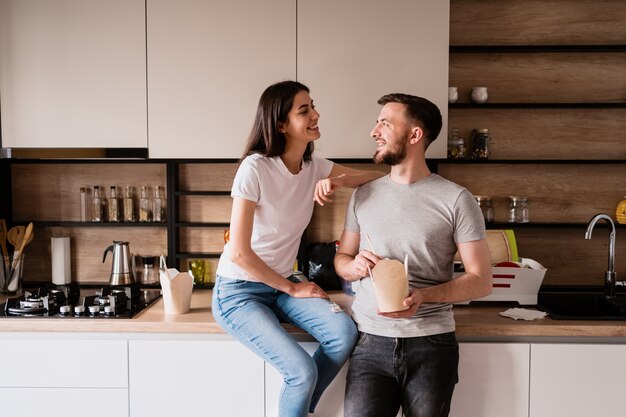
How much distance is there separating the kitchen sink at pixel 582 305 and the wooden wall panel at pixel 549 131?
0.69 metres

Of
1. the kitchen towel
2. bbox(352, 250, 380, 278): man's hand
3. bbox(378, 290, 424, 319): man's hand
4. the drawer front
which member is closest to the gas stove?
the drawer front

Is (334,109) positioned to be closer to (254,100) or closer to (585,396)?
(254,100)

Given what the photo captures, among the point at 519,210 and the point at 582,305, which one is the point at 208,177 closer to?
the point at 519,210

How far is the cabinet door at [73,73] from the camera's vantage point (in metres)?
2.28

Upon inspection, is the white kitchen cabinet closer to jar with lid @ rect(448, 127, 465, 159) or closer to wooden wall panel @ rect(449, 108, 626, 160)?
jar with lid @ rect(448, 127, 465, 159)

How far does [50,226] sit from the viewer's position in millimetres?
2695

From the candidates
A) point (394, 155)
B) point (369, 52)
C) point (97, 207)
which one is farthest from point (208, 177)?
point (394, 155)

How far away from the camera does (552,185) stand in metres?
2.71

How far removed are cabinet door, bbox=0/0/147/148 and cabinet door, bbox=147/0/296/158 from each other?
76 millimetres

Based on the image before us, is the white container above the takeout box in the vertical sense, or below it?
above

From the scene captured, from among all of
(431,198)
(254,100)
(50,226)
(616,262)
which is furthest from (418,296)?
(50,226)

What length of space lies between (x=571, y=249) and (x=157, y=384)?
6.69 feet

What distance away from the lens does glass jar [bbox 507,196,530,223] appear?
8.68 ft

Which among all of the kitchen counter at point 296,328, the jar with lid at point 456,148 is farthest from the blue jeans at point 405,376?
the jar with lid at point 456,148
